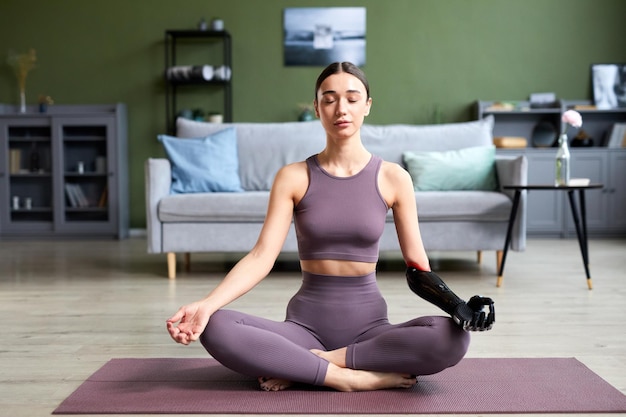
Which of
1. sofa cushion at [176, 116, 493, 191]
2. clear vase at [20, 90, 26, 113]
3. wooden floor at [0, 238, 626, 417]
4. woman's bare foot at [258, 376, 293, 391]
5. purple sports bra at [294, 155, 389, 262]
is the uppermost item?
clear vase at [20, 90, 26, 113]

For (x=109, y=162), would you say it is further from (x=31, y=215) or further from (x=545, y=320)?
(x=545, y=320)

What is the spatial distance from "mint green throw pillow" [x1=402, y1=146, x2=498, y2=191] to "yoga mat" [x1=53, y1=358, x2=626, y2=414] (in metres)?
2.36

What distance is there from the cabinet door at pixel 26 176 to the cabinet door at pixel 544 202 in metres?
3.96

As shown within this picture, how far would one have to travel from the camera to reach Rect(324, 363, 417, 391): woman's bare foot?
1.85 m

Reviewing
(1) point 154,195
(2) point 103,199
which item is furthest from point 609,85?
(2) point 103,199

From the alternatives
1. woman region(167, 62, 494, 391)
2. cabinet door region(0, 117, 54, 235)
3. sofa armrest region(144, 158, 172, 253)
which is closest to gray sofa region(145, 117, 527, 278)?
sofa armrest region(144, 158, 172, 253)

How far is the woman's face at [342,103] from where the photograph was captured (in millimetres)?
1893

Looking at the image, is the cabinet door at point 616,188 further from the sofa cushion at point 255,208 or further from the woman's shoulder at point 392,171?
the woman's shoulder at point 392,171

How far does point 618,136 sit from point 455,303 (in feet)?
16.8

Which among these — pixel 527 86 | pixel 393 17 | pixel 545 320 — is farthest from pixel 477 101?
pixel 545 320

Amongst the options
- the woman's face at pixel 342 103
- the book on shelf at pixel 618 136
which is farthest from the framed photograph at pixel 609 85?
the woman's face at pixel 342 103

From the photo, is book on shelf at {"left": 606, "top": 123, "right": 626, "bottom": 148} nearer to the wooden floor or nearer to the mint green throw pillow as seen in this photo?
the wooden floor

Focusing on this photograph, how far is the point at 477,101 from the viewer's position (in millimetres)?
6508

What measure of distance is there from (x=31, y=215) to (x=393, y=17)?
3550 mm
